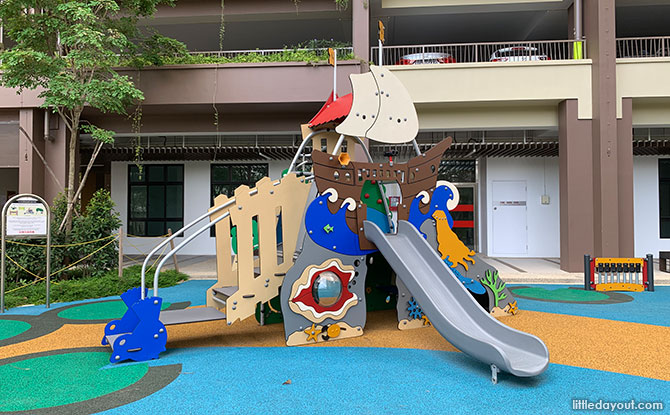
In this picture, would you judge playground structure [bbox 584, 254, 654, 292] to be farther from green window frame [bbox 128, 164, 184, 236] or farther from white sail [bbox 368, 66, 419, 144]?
green window frame [bbox 128, 164, 184, 236]

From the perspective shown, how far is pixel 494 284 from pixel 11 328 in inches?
233

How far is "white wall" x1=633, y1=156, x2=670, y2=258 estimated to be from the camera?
41.2ft

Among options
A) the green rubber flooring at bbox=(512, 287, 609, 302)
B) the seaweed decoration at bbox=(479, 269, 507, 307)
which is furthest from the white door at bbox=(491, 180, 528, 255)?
the seaweed decoration at bbox=(479, 269, 507, 307)

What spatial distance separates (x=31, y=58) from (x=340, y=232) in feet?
22.6

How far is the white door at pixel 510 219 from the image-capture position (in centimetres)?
1262

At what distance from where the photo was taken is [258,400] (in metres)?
2.94

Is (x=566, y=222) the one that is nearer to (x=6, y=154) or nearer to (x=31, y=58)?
(x=31, y=58)

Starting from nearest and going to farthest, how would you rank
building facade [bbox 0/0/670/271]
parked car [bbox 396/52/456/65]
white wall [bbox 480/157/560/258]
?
building facade [bbox 0/0/670/271]
parked car [bbox 396/52/456/65]
white wall [bbox 480/157/560/258]

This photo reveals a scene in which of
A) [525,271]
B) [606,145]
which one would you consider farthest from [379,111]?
[606,145]

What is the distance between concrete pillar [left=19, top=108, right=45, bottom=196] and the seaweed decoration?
10.1m

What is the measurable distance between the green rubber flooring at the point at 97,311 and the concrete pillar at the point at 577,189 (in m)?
8.49

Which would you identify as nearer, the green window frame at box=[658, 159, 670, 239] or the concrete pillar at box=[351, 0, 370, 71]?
the concrete pillar at box=[351, 0, 370, 71]

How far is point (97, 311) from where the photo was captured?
5.98 meters

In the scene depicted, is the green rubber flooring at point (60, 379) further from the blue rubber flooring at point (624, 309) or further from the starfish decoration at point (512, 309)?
the blue rubber flooring at point (624, 309)
